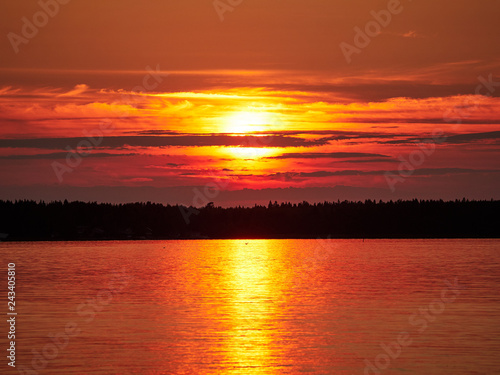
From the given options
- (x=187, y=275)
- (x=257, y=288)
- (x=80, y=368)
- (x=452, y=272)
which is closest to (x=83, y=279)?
(x=187, y=275)

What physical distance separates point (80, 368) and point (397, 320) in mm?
18765

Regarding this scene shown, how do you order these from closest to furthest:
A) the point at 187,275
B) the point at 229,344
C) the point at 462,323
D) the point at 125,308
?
the point at 229,344 < the point at 462,323 < the point at 125,308 < the point at 187,275

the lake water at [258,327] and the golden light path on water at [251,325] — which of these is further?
the golden light path on water at [251,325]

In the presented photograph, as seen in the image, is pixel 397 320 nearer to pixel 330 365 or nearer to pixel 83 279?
pixel 330 365

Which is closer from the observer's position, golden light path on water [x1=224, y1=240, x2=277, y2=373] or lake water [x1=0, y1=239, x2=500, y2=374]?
lake water [x1=0, y1=239, x2=500, y2=374]

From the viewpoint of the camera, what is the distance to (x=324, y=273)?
81.7 metres

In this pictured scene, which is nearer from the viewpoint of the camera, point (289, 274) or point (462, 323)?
point (462, 323)

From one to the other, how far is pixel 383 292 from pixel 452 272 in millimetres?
26133

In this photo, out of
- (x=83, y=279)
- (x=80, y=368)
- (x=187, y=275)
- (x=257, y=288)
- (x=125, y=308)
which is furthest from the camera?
(x=187, y=275)

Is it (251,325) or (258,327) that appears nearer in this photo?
(258,327)

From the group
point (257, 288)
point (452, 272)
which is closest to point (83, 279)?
point (257, 288)

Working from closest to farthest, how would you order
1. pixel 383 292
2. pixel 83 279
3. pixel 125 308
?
pixel 125 308, pixel 383 292, pixel 83 279

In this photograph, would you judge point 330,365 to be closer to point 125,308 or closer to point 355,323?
point 355,323

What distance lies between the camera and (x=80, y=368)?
2928 cm
